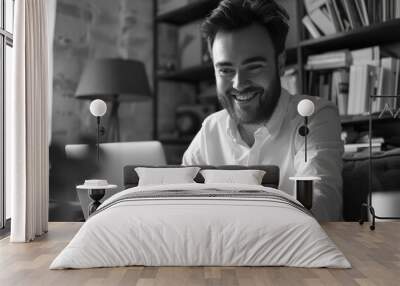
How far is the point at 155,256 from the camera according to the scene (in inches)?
127

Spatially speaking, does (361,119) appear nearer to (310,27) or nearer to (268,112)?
(268,112)

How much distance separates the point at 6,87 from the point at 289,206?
290 cm

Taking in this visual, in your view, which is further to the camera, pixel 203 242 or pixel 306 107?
pixel 306 107

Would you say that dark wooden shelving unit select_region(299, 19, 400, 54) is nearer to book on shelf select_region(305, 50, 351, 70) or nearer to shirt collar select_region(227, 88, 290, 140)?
book on shelf select_region(305, 50, 351, 70)

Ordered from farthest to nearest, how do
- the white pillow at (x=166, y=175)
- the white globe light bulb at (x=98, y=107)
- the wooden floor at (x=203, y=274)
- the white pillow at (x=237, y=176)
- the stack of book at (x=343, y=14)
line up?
the white globe light bulb at (x=98, y=107) → the white pillow at (x=166, y=175) → the white pillow at (x=237, y=176) → the stack of book at (x=343, y=14) → the wooden floor at (x=203, y=274)

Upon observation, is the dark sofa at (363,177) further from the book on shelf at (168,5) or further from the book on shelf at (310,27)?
the book on shelf at (168,5)

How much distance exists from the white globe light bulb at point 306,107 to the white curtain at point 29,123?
221 cm

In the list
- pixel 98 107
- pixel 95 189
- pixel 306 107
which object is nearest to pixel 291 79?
pixel 306 107

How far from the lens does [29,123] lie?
428cm

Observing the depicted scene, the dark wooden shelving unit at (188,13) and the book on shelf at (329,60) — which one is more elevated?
the dark wooden shelving unit at (188,13)

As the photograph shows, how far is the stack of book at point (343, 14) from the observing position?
4.45m

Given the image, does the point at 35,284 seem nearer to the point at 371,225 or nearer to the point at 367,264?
the point at 367,264

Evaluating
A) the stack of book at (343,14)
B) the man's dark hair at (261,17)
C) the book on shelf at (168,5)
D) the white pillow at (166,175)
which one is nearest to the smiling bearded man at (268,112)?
the man's dark hair at (261,17)

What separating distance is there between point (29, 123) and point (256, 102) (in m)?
1.98
